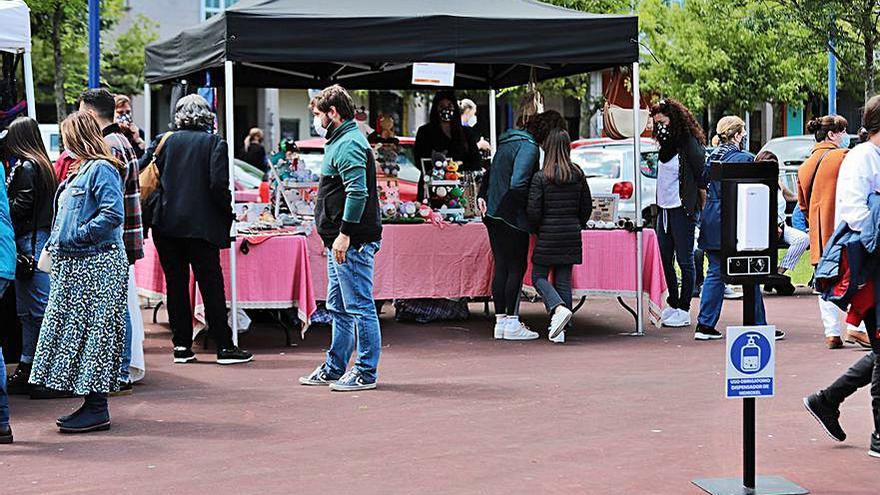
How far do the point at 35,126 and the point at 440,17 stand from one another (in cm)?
373

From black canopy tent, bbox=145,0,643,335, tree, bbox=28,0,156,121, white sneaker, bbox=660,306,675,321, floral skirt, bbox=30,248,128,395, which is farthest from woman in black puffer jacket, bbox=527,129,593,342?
tree, bbox=28,0,156,121

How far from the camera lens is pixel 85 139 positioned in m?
7.77

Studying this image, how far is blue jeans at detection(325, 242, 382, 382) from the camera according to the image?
8922mm

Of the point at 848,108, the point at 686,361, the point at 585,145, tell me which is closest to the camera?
the point at 686,361

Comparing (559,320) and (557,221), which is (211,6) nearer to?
(557,221)

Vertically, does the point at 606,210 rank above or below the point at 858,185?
below

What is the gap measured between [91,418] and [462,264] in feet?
16.4

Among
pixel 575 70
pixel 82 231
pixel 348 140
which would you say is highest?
pixel 575 70

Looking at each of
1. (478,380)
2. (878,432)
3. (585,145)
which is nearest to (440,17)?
(478,380)

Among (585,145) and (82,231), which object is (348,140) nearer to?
(82,231)

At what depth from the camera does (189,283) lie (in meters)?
10.8

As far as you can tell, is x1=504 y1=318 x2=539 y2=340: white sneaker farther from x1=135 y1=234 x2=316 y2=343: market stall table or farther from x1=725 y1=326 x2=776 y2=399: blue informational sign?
x1=725 y1=326 x2=776 y2=399: blue informational sign

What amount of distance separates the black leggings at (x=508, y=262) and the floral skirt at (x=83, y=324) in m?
4.57

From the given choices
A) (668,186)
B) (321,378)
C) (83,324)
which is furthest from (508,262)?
(83,324)
